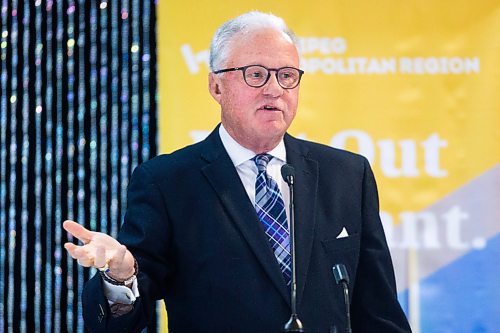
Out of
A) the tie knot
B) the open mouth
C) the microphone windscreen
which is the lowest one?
the microphone windscreen

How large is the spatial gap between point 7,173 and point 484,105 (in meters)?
2.18

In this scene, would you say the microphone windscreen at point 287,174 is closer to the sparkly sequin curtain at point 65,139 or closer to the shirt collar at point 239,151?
the shirt collar at point 239,151

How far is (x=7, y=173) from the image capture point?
150 inches

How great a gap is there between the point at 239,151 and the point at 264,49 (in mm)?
288

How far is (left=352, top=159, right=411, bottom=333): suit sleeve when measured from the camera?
2.21m

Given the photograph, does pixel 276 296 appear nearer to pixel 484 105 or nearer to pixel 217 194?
pixel 217 194

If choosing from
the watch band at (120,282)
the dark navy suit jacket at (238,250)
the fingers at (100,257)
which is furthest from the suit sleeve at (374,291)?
the fingers at (100,257)

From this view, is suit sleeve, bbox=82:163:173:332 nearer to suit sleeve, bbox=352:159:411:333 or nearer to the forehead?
the forehead

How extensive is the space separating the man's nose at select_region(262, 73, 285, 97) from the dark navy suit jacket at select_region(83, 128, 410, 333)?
0.20 meters

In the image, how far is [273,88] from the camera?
2.19 meters

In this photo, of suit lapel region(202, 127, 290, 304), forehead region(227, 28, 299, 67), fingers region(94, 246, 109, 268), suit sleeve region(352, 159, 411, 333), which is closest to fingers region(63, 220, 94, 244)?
fingers region(94, 246, 109, 268)

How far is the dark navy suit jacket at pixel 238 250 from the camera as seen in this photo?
208cm

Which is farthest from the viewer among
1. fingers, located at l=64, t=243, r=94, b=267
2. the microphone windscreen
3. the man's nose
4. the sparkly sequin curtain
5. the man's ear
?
the sparkly sequin curtain

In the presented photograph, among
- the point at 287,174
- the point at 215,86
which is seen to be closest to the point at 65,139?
the point at 215,86
